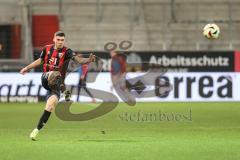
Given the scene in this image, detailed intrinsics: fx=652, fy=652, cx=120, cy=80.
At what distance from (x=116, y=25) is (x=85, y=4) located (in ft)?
6.84

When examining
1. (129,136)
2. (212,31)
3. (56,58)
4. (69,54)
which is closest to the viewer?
(56,58)

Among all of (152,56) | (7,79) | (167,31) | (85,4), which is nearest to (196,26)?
(167,31)

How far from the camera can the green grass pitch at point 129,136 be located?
1062 cm

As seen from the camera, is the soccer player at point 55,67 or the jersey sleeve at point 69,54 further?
the jersey sleeve at point 69,54

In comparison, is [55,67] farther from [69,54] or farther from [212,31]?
[212,31]

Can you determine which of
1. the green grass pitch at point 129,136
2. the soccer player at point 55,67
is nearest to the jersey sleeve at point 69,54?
the soccer player at point 55,67

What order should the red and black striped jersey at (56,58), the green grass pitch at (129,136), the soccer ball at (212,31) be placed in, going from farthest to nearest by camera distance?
1. the soccer ball at (212,31)
2. the red and black striped jersey at (56,58)
3. the green grass pitch at (129,136)

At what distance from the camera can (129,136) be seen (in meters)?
14.0

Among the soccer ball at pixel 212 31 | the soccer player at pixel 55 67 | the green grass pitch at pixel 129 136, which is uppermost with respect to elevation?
the soccer ball at pixel 212 31

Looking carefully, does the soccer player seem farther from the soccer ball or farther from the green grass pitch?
the soccer ball

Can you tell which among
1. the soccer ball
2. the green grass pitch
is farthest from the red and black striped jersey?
the soccer ball

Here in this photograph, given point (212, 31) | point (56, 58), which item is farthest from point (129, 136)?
point (212, 31)

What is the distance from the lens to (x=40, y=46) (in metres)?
31.0

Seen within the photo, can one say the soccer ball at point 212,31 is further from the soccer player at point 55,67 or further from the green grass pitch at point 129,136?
the soccer player at point 55,67
